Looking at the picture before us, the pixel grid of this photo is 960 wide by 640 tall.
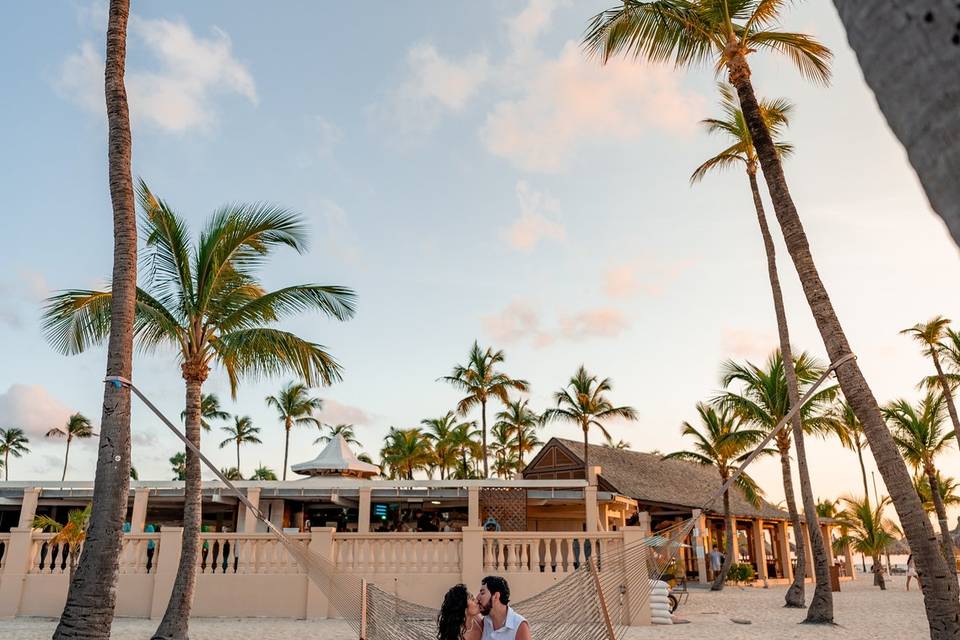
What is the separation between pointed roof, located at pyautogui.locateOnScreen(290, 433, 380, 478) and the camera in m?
17.1

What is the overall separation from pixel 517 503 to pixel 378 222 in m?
8.38

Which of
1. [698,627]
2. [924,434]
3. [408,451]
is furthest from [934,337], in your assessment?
[408,451]

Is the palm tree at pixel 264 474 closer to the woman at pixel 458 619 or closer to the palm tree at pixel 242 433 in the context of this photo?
the palm tree at pixel 242 433

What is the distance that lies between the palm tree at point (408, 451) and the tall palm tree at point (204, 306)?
28.1m

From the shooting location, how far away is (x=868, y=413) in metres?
6.16

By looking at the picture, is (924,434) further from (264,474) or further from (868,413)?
(264,474)

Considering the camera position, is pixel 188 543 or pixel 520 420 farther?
pixel 520 420

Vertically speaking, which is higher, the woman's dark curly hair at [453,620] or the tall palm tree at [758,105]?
the tall palm tree at [758,105]

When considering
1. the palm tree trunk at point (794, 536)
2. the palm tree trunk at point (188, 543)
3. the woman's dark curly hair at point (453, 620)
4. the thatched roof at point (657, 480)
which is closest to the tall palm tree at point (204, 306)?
the palm tree trunk at point (188, 543)

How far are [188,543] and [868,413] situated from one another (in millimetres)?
7860

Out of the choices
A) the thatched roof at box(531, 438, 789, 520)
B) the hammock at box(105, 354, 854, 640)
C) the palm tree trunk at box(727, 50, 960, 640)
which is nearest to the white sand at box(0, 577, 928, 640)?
the hammock at box(105, 354, 854, 640)

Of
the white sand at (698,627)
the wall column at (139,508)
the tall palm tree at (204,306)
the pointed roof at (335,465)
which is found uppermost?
the tall palm tree at (204,306)

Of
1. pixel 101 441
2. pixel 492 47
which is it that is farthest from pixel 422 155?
pixel 101 441

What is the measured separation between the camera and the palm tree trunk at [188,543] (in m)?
8.23
